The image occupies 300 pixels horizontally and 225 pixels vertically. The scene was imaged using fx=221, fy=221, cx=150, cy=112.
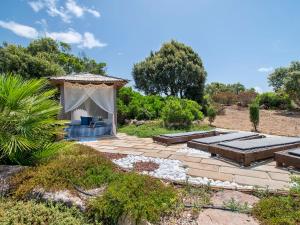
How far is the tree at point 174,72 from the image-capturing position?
57.2 feet

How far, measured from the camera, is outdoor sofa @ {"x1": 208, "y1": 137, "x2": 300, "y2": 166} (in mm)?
4574

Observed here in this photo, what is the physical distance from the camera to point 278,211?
2.40 m

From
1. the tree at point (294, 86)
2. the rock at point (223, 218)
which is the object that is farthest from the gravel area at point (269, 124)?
the rock at point (223, 218)

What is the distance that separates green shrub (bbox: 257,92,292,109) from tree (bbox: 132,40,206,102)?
6603 mm

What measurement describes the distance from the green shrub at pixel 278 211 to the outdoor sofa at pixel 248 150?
6.00ft

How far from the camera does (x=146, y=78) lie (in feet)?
61.3

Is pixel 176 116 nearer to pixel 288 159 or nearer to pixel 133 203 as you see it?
pixel 288 159

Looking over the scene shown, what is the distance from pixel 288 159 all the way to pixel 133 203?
11.3 feet

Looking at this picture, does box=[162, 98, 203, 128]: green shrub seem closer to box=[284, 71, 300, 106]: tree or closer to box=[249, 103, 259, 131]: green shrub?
box=[249, 103, 259, 131]: green shrub

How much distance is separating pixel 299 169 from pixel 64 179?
420cm

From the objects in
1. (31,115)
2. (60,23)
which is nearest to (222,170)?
(31,115)

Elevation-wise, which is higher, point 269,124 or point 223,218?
point 269,124

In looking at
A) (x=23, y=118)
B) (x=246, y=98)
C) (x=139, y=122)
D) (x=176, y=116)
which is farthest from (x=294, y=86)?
(x=23, y=118)

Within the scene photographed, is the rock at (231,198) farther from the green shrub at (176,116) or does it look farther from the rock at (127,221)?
the green shrub at (176,116)
